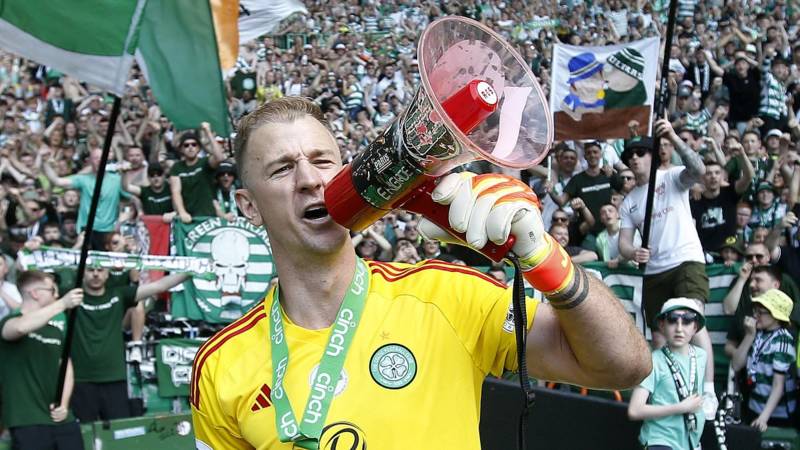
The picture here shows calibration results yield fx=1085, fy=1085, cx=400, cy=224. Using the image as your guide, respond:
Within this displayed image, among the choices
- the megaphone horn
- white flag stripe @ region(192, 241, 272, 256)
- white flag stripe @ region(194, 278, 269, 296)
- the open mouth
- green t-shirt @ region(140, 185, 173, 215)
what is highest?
the megaphone horn

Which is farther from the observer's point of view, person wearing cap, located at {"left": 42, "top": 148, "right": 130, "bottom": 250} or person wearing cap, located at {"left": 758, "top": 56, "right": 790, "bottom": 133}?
person wearing cap, located at {"left": 758, "top": 56, "right": 790, "bottom": 133}

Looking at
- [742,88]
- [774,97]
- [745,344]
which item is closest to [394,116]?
[745,344]

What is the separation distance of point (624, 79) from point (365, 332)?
8.59 m

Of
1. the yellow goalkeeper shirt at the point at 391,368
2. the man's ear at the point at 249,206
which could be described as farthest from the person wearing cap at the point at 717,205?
the yellow goalkeeper shirt at the point at 391,368

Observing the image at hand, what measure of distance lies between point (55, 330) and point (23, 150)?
6768 mm

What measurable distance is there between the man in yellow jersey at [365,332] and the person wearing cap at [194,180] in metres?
8.30

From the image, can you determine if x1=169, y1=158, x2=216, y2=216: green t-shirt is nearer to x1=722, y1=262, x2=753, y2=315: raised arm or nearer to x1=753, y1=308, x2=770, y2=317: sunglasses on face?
x1=722, y1=262, x2=753, y2=315: raised arm

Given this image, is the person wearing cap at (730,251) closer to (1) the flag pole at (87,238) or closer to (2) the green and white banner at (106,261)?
(2) the green and white banner at (106,261)

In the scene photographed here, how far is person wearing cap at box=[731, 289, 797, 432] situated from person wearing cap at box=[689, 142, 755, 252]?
6.62 ft

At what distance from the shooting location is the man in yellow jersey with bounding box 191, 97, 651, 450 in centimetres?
248

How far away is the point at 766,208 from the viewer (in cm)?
1070

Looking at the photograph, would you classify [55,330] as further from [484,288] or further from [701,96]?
[701,96]

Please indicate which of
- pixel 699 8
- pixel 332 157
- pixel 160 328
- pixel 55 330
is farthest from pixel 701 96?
pixel 332 157

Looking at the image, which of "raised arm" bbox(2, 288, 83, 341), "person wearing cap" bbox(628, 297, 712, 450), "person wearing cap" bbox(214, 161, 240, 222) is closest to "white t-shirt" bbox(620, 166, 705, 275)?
"person wearing cap" bbox(628, 297, 712, 450)
